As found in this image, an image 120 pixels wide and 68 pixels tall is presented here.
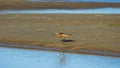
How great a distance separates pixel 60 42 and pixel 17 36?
9.32 feet

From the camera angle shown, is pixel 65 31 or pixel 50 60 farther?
pixel 65 31

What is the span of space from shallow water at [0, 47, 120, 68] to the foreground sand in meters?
0.72

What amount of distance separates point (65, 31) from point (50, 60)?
6.29 m

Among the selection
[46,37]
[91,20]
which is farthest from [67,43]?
[91,20]

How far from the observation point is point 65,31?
76.3ft

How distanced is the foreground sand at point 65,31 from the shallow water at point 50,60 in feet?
2.35

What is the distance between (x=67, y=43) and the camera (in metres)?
19.7

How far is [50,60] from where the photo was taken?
56.0 ft

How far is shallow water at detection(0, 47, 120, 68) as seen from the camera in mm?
16141

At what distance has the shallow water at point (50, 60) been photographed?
53.0ft

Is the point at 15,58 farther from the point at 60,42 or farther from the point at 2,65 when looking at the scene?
the point at 60,42

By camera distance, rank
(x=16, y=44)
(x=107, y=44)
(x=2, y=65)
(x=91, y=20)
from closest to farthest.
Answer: (x=2, y=65), (x=107, y=44), (x=16, y=44), (x=91, y=20)

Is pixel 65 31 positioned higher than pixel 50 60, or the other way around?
→ pixel 50 60

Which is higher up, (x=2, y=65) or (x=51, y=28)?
(x=2, y=65)
